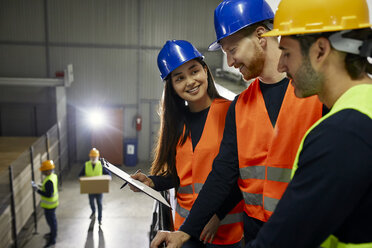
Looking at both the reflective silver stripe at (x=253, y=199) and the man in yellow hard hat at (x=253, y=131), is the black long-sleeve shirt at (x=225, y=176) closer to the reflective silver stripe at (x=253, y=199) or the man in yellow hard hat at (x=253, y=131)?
the man in yellow hard hat at (x=253, y=131)

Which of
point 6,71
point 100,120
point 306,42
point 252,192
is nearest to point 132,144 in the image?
point 100,120

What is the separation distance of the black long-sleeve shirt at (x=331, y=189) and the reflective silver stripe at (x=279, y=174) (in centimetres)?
68

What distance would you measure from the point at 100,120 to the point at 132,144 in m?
1.55

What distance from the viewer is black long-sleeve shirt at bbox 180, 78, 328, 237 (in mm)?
1798

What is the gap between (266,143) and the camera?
1.78 meters

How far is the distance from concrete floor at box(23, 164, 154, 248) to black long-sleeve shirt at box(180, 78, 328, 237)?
230 inches

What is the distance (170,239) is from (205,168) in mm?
746

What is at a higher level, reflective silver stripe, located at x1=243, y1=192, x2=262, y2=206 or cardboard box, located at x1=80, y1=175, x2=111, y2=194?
reflective silver stripe, located at x1=243, y1=192, x2=262, y2=206

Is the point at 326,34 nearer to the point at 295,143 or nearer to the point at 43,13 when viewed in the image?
the point at 295,143

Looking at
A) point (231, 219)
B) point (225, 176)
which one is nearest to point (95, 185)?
point (231, 219)

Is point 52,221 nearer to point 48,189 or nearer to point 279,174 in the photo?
point 48,189

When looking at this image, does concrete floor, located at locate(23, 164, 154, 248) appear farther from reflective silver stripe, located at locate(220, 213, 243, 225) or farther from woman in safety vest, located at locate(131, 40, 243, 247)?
reflective silver stripe, located at locate(220, 213, 243, 225)

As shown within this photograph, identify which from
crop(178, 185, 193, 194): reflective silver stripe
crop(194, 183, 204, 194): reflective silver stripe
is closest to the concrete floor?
crop(178, 185, 193, 194): reflective silver stripe

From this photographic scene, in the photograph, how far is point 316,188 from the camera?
3.00 ft
